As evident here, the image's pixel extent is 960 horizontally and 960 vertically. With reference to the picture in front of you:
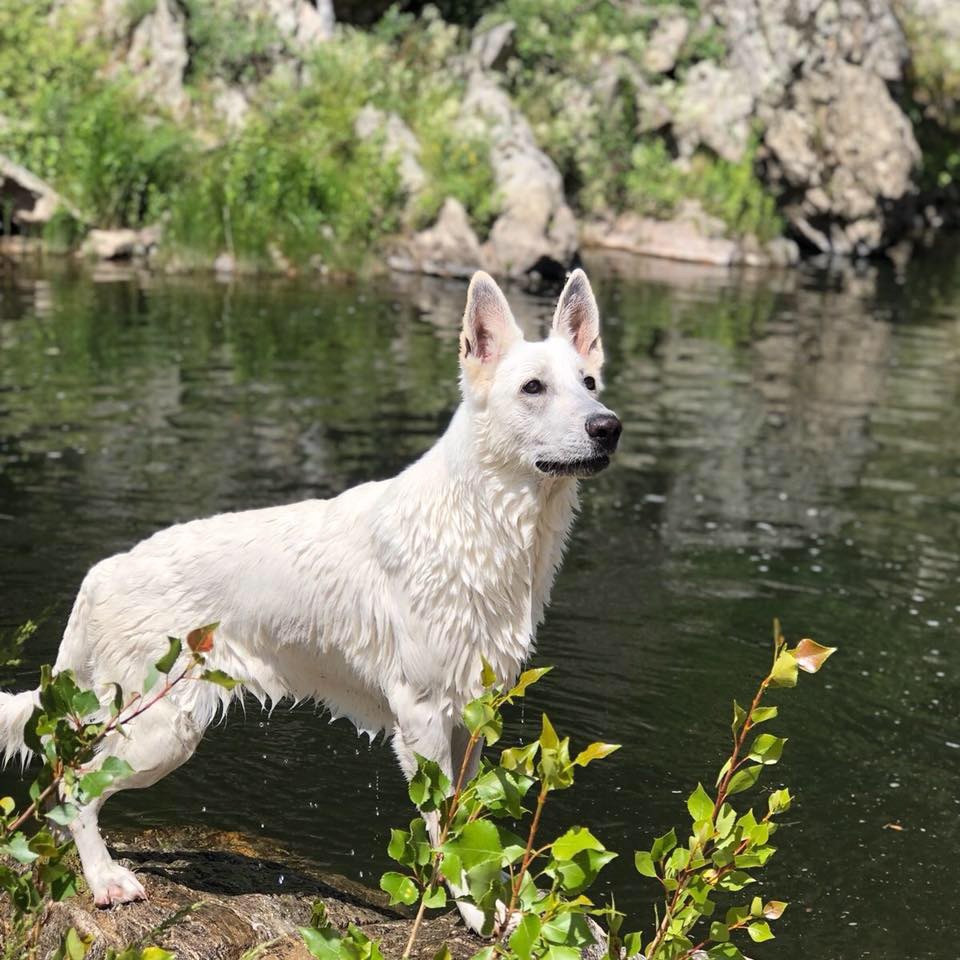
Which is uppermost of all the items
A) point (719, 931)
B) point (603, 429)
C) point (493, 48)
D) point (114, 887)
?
point (493, 48)

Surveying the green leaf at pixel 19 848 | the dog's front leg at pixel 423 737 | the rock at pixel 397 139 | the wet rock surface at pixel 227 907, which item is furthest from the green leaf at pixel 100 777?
the rock at pixel 397 139

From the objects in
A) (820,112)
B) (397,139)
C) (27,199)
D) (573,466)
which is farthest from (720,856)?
(820,112)

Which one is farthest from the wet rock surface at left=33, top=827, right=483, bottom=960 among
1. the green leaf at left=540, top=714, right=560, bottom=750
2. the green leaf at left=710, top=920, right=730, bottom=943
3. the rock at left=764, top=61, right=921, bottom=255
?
the rock at left=764, top=61, right=921, bottom=255

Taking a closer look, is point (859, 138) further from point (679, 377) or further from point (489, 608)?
point (489, 608)

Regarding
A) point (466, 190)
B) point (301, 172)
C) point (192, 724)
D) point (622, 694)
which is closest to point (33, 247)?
point (301, 172)

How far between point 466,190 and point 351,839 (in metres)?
21.6

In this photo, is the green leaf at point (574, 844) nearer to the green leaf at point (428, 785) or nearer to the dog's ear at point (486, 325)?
the green leaf at point (428, 785)

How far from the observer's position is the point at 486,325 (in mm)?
5426

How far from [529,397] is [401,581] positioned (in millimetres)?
936

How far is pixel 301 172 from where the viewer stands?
87.0ft

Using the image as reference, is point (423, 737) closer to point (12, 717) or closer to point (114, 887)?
point (114, 887)

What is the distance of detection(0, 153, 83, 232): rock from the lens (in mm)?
24953

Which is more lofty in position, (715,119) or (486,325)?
(715,119)

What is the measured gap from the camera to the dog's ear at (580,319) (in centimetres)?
567
